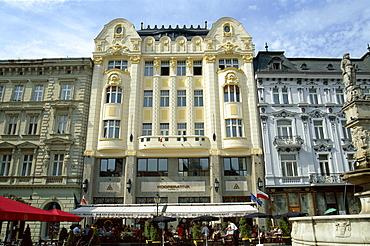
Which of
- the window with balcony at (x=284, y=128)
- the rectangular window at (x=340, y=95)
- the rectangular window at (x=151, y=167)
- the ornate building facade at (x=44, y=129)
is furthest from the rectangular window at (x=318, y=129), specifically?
the ornate building facade at (x=44, y=129)

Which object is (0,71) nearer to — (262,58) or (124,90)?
(124,90)

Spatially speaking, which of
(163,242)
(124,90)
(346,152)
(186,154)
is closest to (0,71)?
(124,90)

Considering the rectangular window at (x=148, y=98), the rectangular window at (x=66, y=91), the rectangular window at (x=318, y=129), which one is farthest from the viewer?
the rectangular window at (x=148, y=98)

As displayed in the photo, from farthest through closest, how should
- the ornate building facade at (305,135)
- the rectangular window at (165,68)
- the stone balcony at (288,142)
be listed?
the rectangular window at (165,68), the stone balcony at (288,142), the ornate building facade at (305,135)

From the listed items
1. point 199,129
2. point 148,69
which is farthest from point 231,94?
point 148,69

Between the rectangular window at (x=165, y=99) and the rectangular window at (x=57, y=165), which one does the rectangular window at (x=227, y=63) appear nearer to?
the rectangular window at (x=165, y=99)

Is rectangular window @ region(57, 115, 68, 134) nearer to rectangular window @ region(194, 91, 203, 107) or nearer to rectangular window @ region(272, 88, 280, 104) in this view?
rectangular window @ region(194, 91, 203, 107)

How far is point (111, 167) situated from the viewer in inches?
1143

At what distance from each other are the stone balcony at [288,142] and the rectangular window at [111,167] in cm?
1548

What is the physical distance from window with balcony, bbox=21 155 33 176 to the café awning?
752 cm

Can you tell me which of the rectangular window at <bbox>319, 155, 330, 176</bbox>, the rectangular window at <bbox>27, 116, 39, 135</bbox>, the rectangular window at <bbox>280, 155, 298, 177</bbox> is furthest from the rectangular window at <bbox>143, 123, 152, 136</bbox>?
the rectangular window at <bbox>319, 155, 330, 176</bbox>

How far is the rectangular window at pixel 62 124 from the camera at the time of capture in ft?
98.0

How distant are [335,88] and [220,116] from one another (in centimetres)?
1251

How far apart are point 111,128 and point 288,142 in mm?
17600
